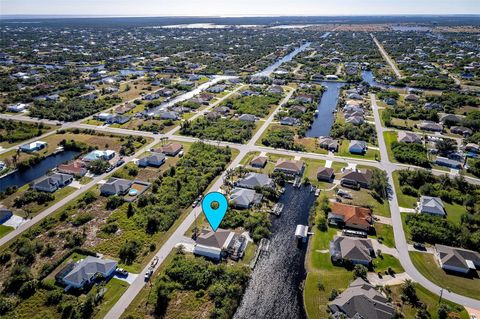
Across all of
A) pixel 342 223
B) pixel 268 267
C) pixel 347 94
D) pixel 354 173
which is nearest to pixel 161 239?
pixel 268 267

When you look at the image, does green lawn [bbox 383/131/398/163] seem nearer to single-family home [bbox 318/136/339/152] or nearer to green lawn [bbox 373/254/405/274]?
single-family home [bbox 318/136/339/152]

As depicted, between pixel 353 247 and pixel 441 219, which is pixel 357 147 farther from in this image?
pixel 353 247

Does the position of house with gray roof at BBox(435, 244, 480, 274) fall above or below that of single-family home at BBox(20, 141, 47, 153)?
below

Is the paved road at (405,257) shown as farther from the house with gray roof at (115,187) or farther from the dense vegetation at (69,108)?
the dense vegetation at (69,108)

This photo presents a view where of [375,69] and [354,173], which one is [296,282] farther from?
[375,69]

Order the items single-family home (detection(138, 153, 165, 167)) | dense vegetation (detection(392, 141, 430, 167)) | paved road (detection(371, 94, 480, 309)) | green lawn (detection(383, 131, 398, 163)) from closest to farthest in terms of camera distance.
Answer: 1. paved road (detection(371, 94, 480, 309))
2. single-family home (detection(138, 153, 165, 167))
3. dense vegetation (detection(392, 141, 430, 167))
4. green lawn (detection(383, 131, 398, 163))

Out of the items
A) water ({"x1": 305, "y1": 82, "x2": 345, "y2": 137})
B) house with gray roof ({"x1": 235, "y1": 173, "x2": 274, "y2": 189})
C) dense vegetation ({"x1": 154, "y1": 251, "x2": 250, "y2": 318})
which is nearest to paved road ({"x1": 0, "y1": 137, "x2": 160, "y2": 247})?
dense vegetation ({"x1": 154, "y1": 251, "x2": 250, "y2": 318})
